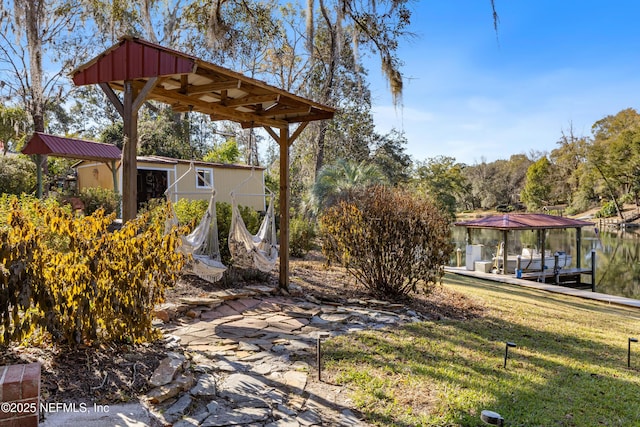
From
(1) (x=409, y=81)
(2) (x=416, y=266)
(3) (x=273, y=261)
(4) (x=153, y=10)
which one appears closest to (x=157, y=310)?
(3) (x=273, y=261)

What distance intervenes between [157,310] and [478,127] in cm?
3453

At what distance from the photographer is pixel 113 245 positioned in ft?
9.00

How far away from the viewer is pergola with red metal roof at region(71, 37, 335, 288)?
359cm

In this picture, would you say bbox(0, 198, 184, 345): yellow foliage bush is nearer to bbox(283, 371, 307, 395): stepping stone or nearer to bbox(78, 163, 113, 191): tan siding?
bbox(283, 371, 307, 395): stepping stone

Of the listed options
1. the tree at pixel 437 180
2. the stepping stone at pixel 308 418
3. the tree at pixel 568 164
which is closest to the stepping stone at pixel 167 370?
the stepping stone at pixel 308 418

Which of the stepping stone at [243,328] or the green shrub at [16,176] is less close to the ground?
the green shrub at [16,176]

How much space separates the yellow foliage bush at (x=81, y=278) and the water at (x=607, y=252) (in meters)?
5.17

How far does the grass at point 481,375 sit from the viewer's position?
258 cm

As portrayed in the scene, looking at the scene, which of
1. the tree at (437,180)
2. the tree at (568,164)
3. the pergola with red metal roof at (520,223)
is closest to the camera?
the pergola with red metal roof at (520,223)

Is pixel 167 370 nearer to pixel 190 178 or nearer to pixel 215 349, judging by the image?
pixel 215 349

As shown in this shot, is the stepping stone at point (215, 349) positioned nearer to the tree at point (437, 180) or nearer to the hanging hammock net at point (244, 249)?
the hanging hammock net at point (244, 249)

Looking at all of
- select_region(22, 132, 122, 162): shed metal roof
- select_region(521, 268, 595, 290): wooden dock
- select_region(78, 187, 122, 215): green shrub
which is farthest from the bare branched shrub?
select_region(521, 268, 595, 290): wooden dock

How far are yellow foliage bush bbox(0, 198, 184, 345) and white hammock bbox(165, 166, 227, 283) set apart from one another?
4.87 ft

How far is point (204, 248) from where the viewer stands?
5.14 metres
